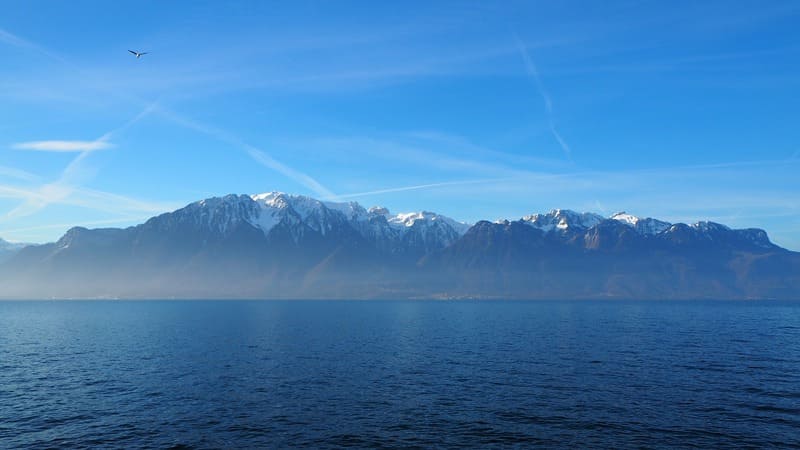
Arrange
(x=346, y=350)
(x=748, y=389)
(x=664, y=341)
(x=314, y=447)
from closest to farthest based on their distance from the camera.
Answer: (x=314, y=447) < (x=748, y=389) < (x=346, y=350) < (x=664, y=341)

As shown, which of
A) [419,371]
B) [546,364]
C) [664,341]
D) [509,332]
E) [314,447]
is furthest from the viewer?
[509,332]

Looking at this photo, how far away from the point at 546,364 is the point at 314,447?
5907 centimetres

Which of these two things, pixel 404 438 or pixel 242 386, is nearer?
pixel 404 438

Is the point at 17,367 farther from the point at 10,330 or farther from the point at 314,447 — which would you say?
the point at 10,330

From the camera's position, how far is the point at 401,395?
242ft

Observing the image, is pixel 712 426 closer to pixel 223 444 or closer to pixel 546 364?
pixel 546 364

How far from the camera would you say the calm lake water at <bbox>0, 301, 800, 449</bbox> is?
5562cm

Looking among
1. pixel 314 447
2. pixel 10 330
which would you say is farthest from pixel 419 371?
pixel 10 330

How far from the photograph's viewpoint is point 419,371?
9275 centimetres

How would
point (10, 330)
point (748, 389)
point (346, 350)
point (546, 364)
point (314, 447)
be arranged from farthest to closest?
point (10, 330) < point (346, 350) < point (546, 364) < point (748, 389) < point (314, 447)

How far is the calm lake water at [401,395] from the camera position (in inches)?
2190

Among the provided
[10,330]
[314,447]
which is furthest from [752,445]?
[10,330]

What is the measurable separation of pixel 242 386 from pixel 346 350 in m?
44.4

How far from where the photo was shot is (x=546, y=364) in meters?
99.7
